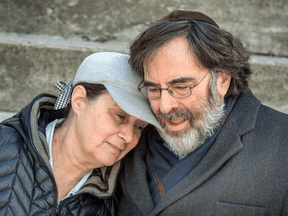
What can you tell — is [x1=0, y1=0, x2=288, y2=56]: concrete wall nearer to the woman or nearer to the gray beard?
the woman

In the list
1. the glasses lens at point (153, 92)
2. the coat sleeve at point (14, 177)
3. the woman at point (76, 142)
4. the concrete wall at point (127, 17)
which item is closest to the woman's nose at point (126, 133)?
the woman at point (76, 142)

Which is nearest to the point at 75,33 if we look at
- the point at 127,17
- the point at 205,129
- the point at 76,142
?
the point at 127,17

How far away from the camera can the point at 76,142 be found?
227 centimetres

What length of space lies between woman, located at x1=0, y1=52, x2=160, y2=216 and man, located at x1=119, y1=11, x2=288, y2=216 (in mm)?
231

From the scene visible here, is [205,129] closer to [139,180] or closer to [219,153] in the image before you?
[219,153]

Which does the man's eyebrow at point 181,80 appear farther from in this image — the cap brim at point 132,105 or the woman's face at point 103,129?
the woman's face at point 103,129

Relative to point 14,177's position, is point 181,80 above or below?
above

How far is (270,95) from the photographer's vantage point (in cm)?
372

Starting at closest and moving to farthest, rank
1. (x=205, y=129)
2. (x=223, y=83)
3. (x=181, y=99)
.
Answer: (x=181, y=99) → (x=205, y=129) → (x=223, y=83)

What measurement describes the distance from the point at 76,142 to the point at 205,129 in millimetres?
1089

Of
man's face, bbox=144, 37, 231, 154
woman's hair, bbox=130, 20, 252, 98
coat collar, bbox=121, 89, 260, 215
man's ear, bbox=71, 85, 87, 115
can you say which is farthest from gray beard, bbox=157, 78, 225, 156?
man's ear, bbox=71, 85, 87, 115

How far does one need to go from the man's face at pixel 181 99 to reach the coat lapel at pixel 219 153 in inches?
5.6

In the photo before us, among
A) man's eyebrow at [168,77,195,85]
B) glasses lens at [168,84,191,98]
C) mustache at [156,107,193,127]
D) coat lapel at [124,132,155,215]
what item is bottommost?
coat lapel at [124,132,155,215]

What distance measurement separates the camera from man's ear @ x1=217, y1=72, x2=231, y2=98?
220 centimetres
